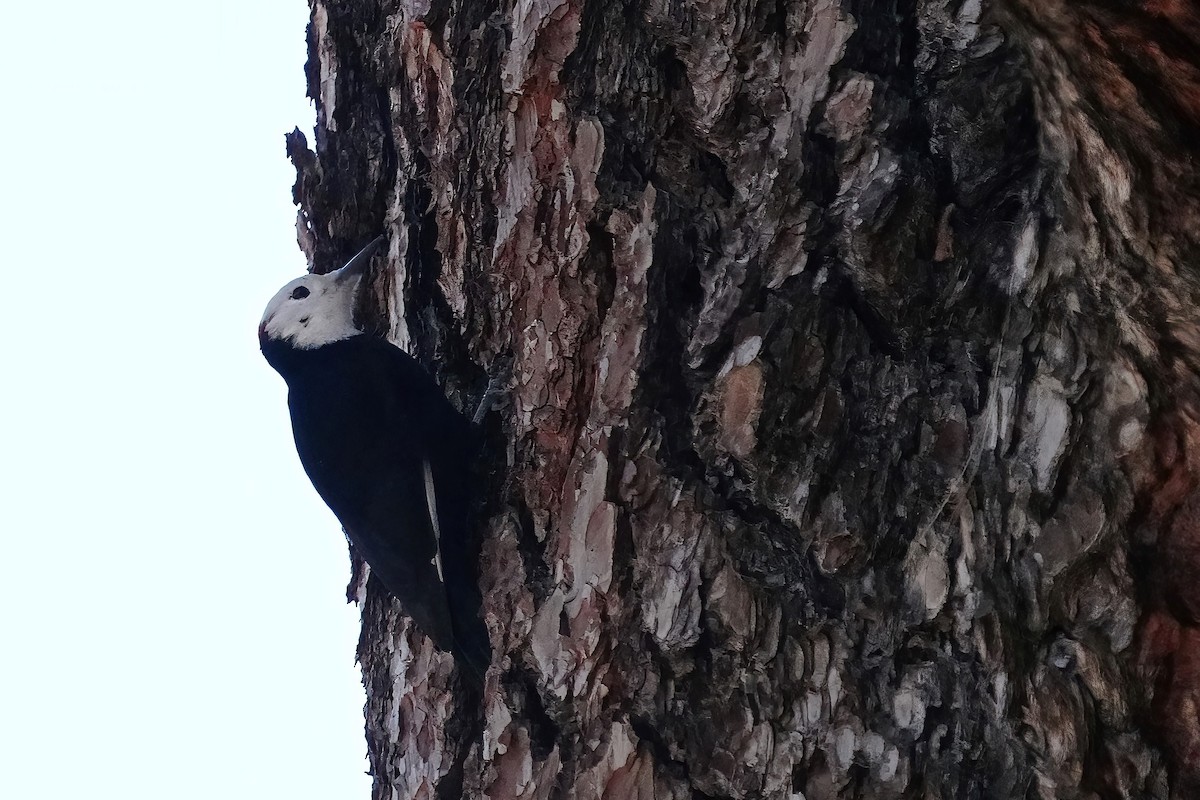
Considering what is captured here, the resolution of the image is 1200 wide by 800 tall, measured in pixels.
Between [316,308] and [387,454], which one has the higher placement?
[316,308]

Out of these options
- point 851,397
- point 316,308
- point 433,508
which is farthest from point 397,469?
point 851,397

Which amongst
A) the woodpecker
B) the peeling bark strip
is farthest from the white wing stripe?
the peeling bark strip

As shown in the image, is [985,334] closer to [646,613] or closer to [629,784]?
[646,613]

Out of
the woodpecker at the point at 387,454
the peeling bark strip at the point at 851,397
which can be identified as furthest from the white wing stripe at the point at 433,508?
the peeling bark strip at the point at 851,397

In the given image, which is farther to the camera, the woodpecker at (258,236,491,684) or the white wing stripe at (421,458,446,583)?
the white wing stripe at (421,458,446,583)

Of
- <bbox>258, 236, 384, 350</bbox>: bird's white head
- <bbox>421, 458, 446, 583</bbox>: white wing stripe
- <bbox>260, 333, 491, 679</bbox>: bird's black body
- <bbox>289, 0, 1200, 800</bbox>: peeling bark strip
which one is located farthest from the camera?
<bbox>258, 236, 384, 350</bbox>: bird's white head

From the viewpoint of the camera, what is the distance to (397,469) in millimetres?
2465

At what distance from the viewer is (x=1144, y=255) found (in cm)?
148

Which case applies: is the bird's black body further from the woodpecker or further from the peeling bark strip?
the peeling bark strip

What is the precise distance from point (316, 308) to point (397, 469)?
0.47 meters

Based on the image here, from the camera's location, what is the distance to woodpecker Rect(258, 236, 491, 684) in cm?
201

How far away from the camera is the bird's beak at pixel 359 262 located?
2213mm

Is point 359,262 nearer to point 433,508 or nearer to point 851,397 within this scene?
point 433,508

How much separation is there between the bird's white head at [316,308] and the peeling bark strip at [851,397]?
68 centimetres
